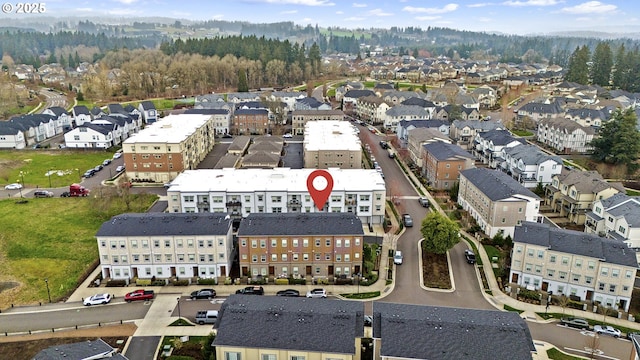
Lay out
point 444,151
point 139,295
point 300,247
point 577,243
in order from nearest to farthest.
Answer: point 139,295
point 577,243
point 300,247
point 444,151

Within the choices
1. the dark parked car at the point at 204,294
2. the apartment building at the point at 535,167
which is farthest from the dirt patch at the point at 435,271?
the apartment building at the point at 535,167

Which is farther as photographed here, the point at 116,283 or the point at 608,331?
the point at 116,283

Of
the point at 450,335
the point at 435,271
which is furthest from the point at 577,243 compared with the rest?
the point at 450,335

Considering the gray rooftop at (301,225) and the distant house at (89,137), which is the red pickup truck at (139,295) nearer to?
the gray rooftop at (301,225)

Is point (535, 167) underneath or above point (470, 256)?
above

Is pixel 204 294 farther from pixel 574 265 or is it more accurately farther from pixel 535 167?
pixel 535 167

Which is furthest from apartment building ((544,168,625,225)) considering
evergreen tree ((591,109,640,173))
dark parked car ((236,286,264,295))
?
dark parked car ((236,286,264,295))

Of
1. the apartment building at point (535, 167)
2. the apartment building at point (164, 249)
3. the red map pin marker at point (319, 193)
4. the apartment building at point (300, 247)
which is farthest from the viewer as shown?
the apartment building at point (535, 167)
